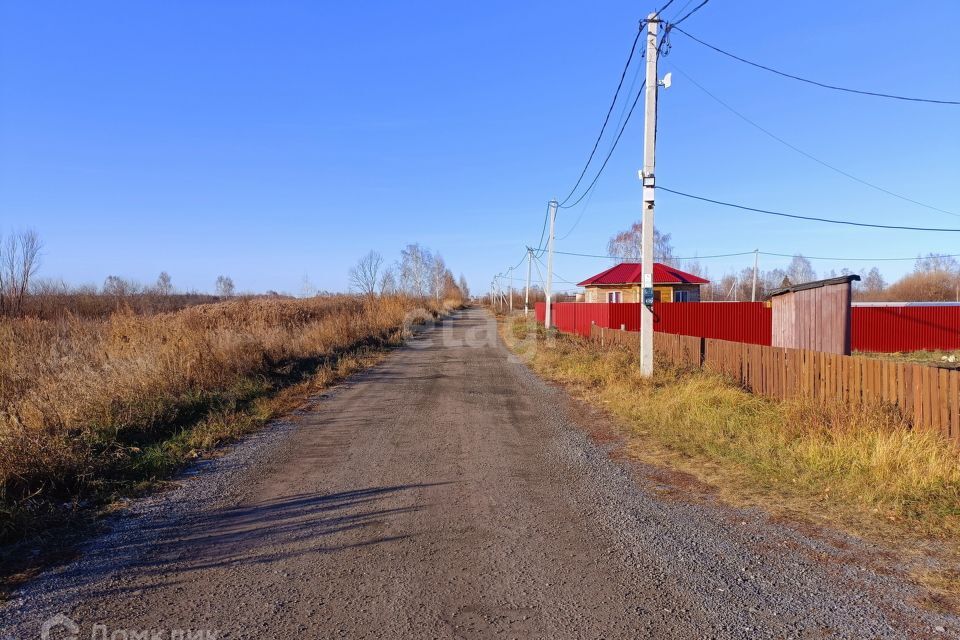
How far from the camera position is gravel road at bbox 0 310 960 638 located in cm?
313

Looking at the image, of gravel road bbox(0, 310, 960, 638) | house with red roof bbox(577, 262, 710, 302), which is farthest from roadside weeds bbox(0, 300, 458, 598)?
house with red roof bbox(577, 262, 710, 302)

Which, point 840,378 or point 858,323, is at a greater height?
point 858,323

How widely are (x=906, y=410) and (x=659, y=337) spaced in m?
7.96

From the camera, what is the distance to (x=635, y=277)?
3522 centimetres

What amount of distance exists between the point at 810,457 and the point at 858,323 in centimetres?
2134

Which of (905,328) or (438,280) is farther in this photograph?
(438,280)

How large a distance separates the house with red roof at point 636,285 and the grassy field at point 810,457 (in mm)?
25222

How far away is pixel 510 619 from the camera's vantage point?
316 centimetres

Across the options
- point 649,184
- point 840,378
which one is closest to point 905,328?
point 649,184

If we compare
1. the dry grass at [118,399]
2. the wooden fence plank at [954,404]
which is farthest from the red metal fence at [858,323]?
the wooden fence plank at [954,404]

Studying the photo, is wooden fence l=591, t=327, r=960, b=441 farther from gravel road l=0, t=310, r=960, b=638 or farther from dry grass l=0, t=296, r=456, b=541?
dry grass l=0, t=296, r=456, b=541

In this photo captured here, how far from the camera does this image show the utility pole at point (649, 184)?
1165cm

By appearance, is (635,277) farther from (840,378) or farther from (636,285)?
(840,378)

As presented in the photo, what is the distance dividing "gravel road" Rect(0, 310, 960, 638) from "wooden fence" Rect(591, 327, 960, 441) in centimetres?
328
